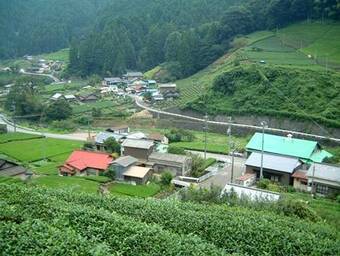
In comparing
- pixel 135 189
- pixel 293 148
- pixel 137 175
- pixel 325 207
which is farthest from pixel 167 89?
pixel 325 207

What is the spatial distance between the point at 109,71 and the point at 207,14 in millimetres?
21241

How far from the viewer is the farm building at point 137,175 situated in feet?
91.2

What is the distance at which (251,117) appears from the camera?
4459 centimetres

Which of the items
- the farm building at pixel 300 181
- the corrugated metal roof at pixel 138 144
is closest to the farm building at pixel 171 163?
the corrugated metal roof at pixel 138 144

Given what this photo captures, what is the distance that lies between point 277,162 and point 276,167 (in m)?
0.45

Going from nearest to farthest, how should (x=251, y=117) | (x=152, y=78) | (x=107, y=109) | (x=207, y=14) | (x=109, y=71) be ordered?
(x=251, y=117) → (x=107, y=109) → (x=152, y=78) → (x=109, y=71) → (x=207, y=14)

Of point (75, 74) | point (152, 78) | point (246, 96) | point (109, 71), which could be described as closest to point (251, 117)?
point (246, 96)

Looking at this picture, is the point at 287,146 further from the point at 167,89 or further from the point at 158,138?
the point at 167,89

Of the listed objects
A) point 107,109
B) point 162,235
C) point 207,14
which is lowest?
point 107,109

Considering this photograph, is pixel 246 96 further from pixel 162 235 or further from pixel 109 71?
pixel 162 235

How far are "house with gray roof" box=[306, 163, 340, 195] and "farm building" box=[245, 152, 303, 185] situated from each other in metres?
1.53

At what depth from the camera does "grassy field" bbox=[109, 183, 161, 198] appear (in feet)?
84.0

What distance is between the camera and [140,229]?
13250mm

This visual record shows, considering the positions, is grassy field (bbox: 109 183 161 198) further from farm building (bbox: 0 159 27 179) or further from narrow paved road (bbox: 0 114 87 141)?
narrow paved road (bbox: 0 114 87 141)
